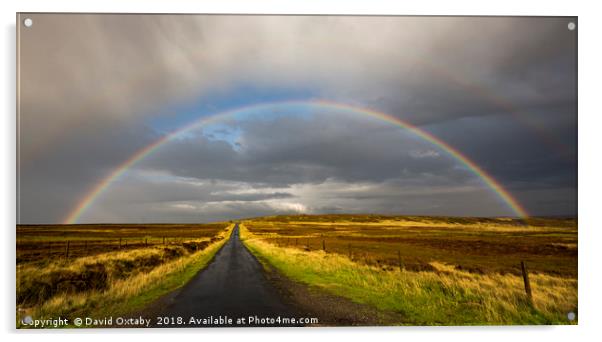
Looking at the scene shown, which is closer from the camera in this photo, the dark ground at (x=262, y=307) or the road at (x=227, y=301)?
the dark ground at (x=262, y=307)

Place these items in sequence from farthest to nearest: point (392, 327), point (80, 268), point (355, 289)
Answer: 1. point (80, 268)
2. point (355, 289)
3. point (392, 327)

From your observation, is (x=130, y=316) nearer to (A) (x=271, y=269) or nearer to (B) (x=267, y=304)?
(B) (x=267, y=304)

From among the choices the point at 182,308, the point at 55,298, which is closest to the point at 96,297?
Answer: the point at 55,298

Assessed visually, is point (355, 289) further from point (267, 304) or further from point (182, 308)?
point (182, 308)

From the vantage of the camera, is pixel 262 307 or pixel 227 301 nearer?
pixel 262 307

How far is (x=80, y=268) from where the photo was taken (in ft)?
48.0

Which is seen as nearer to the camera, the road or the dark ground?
the dark ground

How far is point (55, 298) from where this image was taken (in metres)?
11.2

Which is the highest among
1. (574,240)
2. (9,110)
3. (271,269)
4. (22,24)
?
(22,24)

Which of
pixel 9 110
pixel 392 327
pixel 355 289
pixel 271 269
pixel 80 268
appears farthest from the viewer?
pixel 271 269

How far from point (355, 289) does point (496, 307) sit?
165 inches

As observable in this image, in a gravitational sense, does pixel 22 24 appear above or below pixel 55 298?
above

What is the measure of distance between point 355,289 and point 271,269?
6.45 metres

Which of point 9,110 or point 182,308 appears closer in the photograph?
point 182,308
